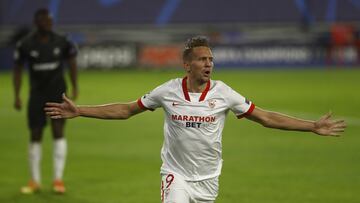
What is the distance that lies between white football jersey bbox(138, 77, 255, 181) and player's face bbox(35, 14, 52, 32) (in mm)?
4026

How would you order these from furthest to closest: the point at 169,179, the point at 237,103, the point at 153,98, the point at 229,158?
1. the point at 229,158
2. the point at 153,98
3. the point at 237,103
4. the point at 169,179

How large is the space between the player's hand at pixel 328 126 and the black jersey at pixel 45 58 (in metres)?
5.12

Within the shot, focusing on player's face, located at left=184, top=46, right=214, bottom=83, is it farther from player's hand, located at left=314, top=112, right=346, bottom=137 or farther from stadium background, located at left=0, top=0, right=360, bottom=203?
stadium background, located at left=0, top=0, right=360, bottom=203

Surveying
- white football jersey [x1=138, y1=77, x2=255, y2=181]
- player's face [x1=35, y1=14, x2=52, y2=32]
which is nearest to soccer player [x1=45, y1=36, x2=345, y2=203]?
white football jersey [x1=138, y1=77, x2=255, y2=181]

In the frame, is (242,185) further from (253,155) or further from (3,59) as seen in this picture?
(3,59)

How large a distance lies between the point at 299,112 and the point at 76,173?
27.4ft

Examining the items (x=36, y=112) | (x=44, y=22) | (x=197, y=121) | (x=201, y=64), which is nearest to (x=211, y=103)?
(x=197, y=121)

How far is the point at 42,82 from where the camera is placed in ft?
37.6

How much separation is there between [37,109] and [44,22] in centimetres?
125

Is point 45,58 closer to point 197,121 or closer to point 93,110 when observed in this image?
point 93,110

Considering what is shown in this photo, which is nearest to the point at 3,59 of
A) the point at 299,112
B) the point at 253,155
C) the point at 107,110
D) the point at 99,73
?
the point at 99,73

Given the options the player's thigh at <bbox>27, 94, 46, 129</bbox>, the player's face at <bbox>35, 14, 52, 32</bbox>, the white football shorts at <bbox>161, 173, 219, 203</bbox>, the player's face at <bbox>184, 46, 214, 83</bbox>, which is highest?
the player's face at <bbox>35, 14, 52, 32</bbox>

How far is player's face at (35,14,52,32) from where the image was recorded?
1105 cm

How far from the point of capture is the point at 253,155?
14.5m
